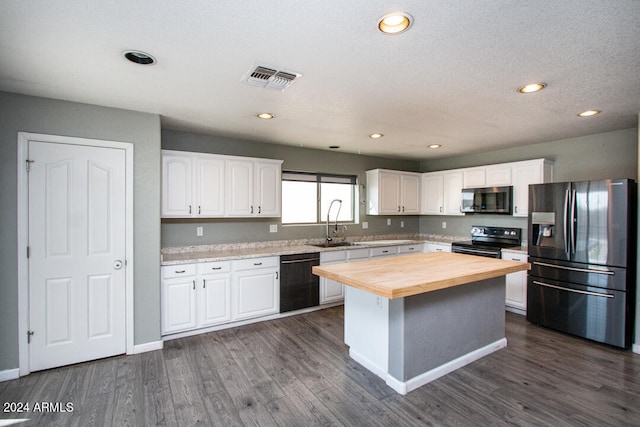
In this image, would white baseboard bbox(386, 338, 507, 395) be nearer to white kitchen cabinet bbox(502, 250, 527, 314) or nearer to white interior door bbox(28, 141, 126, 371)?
white kitchen cabinet bbox(502, 250, 527, 314)

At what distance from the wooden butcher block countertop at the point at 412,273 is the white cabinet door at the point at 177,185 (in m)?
1.96

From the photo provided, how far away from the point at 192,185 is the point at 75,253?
4.39ft

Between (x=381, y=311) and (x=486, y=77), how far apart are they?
6.42 feet

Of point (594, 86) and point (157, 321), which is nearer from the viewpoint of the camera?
point (594, 86)

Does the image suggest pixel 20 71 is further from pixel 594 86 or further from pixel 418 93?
pixel 594 86

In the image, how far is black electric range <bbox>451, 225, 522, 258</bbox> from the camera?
14.7 feet

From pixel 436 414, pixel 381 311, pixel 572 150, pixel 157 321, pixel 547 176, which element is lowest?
pixel 436 414

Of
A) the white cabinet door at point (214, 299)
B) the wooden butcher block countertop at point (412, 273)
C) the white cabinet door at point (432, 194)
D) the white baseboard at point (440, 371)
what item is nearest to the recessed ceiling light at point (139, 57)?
the wooden butcher block countertop at point (412, 273)

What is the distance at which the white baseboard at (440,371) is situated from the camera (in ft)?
8.04

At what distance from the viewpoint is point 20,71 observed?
86.0 inches

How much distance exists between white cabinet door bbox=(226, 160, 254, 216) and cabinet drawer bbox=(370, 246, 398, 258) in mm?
1990

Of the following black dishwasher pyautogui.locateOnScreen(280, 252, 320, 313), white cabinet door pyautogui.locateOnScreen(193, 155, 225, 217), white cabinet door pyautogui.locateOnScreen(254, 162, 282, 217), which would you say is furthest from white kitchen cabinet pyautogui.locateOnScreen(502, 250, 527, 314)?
white cabinet door pyautogui.locateOnScreen(193, 155, 225, 217)

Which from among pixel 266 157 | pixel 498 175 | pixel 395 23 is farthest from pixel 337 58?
pixel 498 175

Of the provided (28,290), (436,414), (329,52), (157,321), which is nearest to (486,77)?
(329,52)
